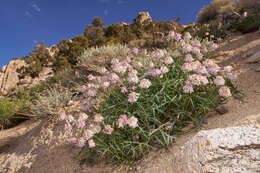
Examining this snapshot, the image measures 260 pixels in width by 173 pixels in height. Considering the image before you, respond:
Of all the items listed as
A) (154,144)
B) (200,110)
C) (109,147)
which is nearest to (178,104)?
(200,110)

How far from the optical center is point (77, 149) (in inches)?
105

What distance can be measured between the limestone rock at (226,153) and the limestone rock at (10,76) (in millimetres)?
15453

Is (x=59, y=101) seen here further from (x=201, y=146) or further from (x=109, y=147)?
(x=201, y=146)

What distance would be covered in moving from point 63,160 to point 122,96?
58.9 inches

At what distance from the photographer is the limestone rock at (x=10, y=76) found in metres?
12.9

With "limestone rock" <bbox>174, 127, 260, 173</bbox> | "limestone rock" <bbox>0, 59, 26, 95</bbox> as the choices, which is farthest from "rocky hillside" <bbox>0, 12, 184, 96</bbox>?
"limestone rock" <bbox>174, 127, 260, 173</bbox>

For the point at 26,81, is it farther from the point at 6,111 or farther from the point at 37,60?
the point at 6,111

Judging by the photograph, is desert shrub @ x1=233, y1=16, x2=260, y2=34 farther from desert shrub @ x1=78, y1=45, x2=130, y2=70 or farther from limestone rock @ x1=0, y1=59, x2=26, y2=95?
limestone rock @ x1=0, y1=59, x2=26, y2=95

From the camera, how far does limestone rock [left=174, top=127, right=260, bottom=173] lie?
3.60ft

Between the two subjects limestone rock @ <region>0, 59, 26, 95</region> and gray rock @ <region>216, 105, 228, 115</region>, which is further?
limestone rock @ <region>0, 59, 26, 95</region>

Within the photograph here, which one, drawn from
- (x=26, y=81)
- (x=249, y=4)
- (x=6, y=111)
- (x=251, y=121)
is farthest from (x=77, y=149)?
(x=249, y=4)

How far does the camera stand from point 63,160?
8.39 ft

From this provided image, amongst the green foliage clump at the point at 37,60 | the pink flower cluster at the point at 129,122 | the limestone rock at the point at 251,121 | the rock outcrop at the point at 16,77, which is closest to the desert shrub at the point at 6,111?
the pink flower cluster at the point at 129,122

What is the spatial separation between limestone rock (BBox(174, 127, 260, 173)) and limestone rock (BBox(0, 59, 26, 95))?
15.5m
